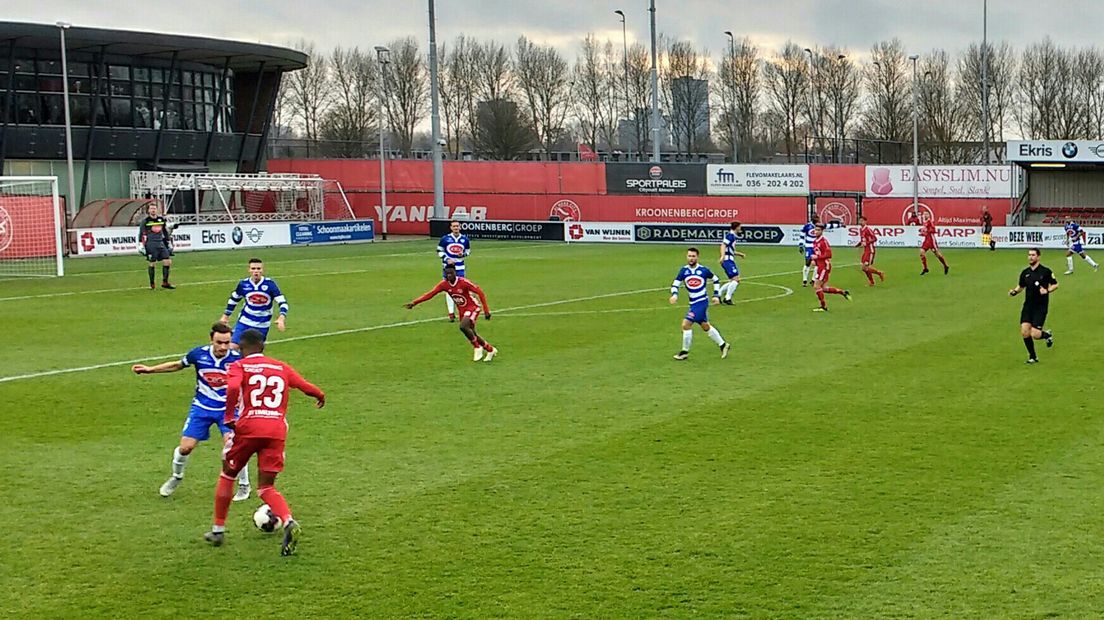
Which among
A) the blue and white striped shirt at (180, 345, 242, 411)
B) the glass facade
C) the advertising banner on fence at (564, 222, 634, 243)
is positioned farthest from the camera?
the glass facade

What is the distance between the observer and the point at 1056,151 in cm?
6084

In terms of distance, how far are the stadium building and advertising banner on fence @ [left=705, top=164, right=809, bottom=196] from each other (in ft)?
85.4

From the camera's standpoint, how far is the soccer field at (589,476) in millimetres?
9406

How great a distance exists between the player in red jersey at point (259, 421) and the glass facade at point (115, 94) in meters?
59.4

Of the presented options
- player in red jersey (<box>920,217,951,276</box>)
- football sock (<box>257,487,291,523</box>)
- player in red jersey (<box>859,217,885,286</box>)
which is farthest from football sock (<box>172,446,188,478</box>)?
player in red jersey (<box>920,217,951,276</box>)

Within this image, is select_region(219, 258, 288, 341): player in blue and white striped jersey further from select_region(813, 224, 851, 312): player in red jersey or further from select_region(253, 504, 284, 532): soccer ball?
select_region(813, 224, 851, 312): player in red jersey

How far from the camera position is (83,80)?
6794 centimetres

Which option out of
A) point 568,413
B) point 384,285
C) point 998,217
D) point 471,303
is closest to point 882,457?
point 568,413

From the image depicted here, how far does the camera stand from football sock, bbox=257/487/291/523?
1031 cm

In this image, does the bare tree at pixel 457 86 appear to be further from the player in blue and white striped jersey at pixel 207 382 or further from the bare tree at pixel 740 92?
the player in blue and white striped jersey at pixel 207 382

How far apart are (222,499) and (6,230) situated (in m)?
39.3

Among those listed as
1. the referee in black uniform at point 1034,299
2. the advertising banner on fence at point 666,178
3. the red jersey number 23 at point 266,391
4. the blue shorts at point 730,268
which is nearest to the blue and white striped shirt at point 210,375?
the red jersey number 23 at point 266,391

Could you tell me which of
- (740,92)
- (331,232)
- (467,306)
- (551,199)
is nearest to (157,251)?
(467,306)

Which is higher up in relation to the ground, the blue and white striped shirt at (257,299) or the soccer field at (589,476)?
the blue and white striped shirt at (257,299)
